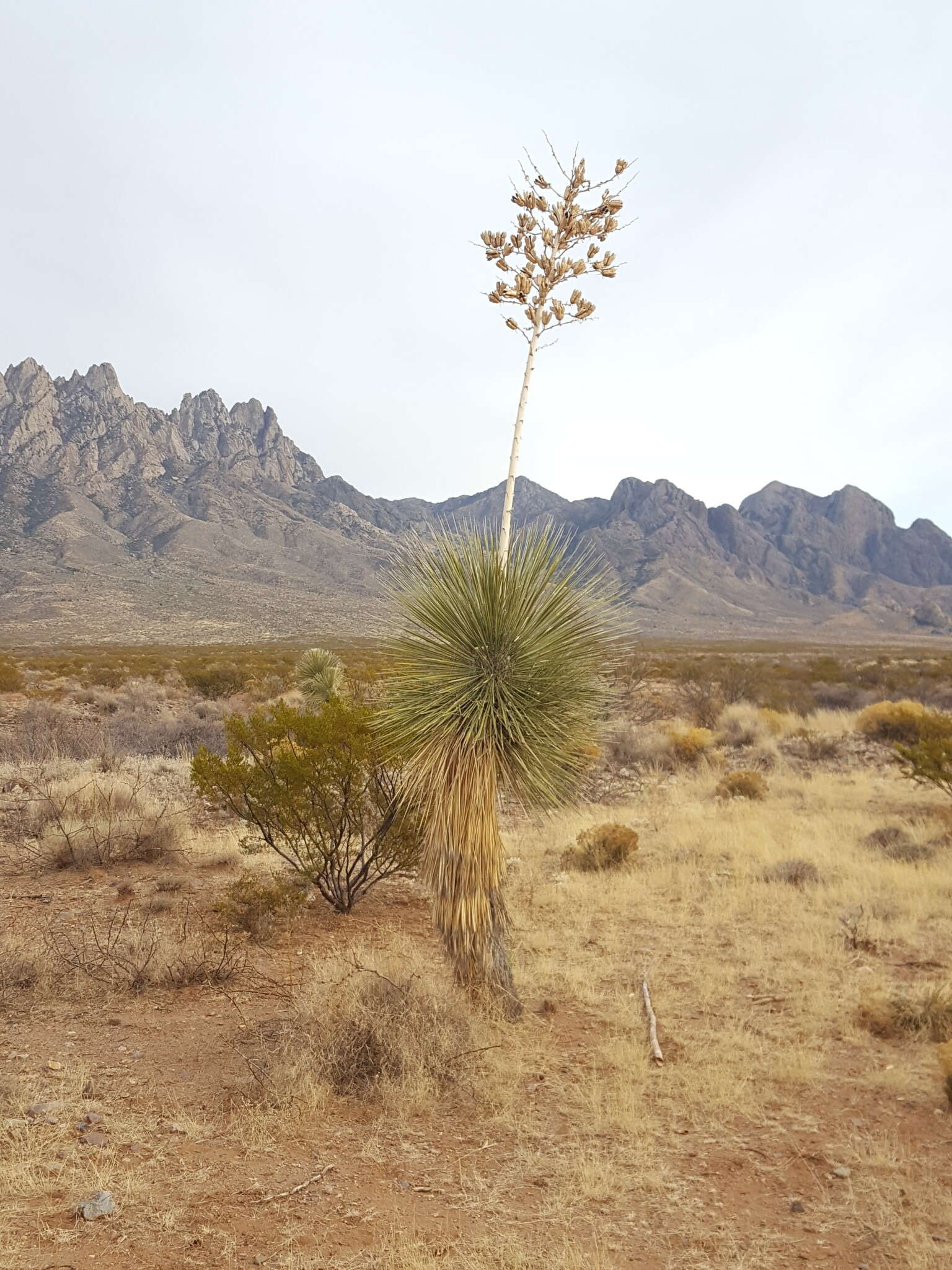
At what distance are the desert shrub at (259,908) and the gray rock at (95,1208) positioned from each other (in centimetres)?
378

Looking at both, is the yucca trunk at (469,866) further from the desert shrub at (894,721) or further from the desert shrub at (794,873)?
the desert shrub at (894,721)

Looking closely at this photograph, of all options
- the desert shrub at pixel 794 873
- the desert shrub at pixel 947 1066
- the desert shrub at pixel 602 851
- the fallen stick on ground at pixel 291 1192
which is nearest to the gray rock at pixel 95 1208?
the fallen stick on ground at pixel 291 1192

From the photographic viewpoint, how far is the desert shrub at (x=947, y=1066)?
455cm

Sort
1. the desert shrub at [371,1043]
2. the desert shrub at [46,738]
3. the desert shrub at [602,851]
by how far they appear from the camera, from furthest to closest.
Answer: the desert shrub at [46,738] → the desert shrub at [602,851] → the desert shrub at [371,1043]

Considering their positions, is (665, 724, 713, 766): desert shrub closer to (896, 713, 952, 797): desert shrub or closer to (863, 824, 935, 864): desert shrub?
(896, 713, 952, 797): desert shrub

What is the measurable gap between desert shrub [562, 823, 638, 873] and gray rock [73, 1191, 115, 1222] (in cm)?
706

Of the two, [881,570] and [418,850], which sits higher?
[881,570]

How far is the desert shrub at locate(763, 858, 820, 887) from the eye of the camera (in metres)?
9.04

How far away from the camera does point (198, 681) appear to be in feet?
83.3

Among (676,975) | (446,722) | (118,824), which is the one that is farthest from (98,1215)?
(118,824)

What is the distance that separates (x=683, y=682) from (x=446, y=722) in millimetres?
26157

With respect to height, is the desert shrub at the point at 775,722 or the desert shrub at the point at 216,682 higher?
the desert shrub at the point at 775,722

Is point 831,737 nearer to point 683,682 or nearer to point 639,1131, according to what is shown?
point 683,682

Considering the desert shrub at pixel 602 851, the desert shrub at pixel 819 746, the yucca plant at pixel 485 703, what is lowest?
the desert shrub at pixel 602 851
